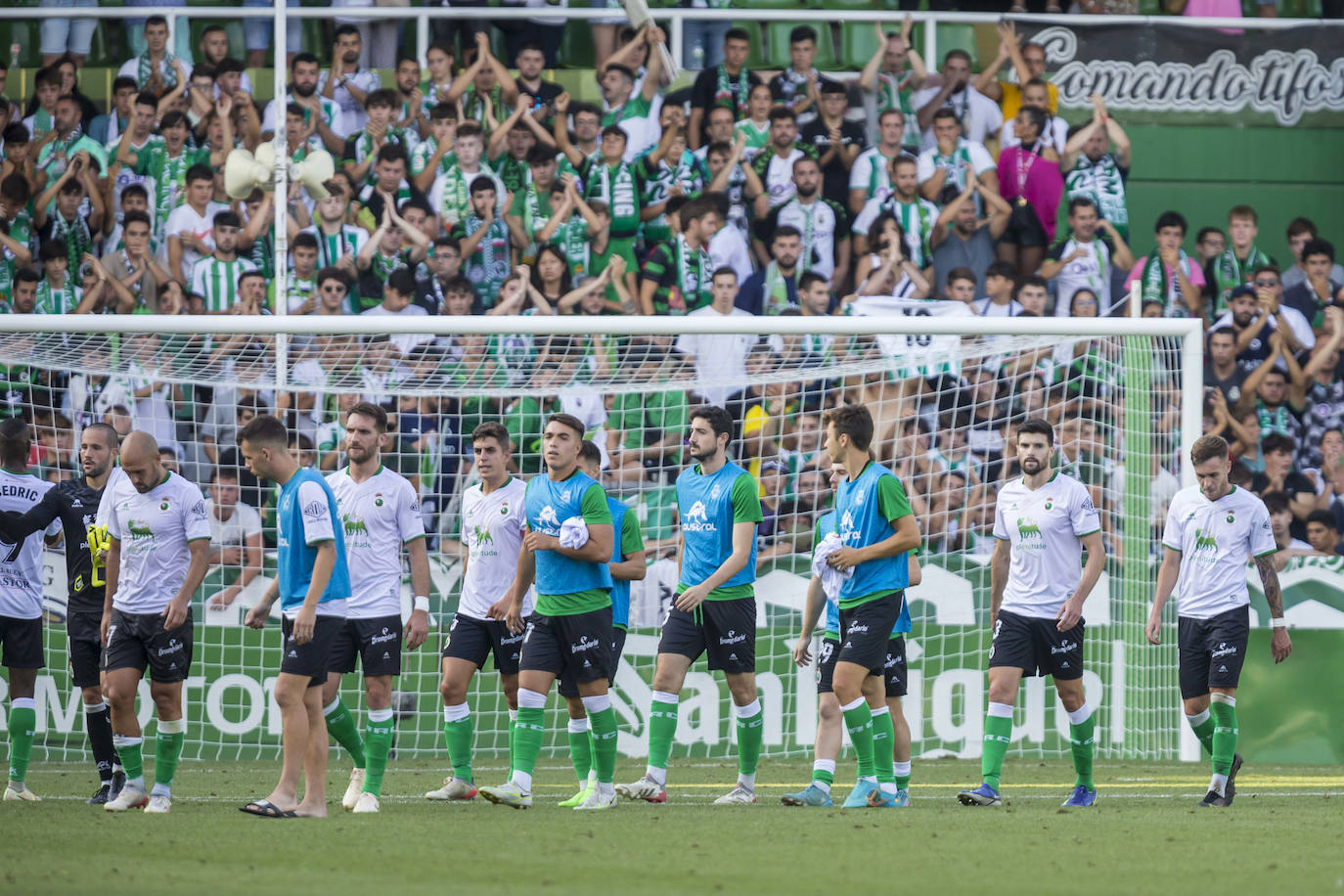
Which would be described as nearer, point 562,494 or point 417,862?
point 417,862

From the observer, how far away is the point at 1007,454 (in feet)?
43.5

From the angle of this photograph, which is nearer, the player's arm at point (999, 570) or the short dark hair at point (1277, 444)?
the player's arm at point (999, 570)

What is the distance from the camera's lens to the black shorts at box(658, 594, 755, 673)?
942 cm

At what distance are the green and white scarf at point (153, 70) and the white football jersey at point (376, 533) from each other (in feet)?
26.4

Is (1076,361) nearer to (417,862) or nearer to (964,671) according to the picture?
(964,671)

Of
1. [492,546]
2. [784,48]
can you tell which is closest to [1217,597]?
[492,546]

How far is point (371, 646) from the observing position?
9109 millimetres

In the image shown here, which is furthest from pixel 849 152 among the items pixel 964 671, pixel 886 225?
pixel 964 671

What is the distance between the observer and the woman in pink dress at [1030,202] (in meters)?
16.3

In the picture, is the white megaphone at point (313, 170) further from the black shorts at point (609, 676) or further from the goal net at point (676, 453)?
the black shorts at point (609, 676)

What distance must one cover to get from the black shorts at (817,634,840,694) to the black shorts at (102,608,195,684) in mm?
3413

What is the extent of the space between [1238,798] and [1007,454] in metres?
3.96

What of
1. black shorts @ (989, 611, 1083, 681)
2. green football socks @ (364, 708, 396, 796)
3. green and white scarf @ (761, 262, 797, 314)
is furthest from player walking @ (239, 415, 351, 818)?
green and white scarf @ (761, 262, 797, 314)

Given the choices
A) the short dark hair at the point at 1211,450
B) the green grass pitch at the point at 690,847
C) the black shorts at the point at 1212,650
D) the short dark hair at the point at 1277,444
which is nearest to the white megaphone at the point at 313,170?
the green grass pitch at the point at 690,847
